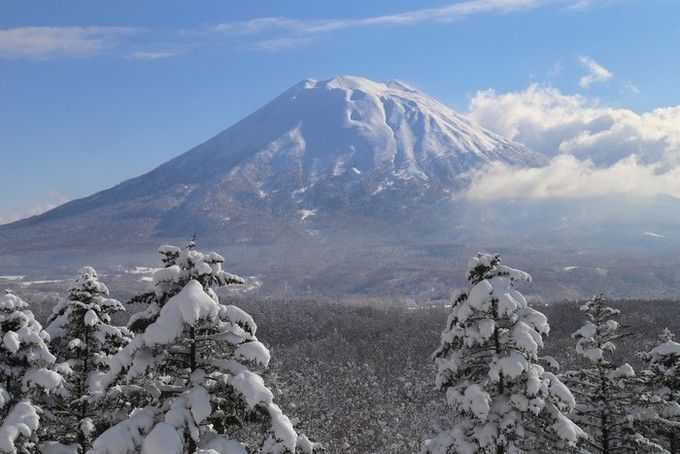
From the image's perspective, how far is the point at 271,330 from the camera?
169 m

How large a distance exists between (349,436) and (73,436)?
6153 cm

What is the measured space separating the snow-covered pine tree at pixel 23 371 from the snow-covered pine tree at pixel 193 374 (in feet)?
18.0

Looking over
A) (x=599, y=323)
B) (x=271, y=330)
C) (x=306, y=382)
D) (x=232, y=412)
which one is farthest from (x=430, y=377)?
(x=232, y=412)

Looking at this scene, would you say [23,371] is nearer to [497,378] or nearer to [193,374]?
[193,374]

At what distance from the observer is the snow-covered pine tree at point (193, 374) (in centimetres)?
1123

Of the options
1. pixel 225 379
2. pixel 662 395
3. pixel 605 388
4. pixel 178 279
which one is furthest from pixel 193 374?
pixel 662 395

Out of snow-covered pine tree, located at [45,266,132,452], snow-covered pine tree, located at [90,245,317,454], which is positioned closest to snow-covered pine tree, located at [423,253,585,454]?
snow-covered pine tree, located at [90,245,317,454]

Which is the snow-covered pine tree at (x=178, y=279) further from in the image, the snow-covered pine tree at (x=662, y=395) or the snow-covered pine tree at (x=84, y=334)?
the snow-covered pine tree at (x=662, y=395)

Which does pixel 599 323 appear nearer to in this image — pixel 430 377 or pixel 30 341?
pixel 30 341

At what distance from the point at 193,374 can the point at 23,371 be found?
8.33 metres

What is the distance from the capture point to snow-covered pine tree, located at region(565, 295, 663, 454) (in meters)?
19.9

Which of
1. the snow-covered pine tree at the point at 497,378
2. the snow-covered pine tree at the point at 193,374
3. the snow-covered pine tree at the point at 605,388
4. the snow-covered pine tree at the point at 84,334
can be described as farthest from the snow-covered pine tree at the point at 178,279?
the snow-covered pine tree at the point at 605,388

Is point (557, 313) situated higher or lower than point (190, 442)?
lower

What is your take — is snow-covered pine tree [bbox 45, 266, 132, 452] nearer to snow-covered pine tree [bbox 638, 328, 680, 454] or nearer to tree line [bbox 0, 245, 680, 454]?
tree line [bbox 0, 245, 680, 454]
